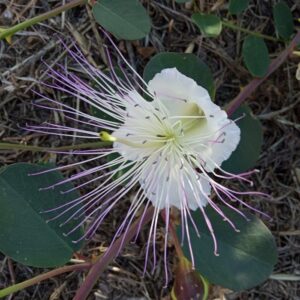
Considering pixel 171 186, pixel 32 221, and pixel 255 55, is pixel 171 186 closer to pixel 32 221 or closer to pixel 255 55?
pixel 32 221

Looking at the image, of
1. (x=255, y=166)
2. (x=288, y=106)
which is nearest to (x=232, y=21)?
(x=288, y=106)

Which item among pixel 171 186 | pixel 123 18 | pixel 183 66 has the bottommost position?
pixel 171 186

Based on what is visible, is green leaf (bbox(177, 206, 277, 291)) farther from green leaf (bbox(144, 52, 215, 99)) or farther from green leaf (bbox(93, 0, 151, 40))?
green leaf (bbox(93, 0, 151, 40))

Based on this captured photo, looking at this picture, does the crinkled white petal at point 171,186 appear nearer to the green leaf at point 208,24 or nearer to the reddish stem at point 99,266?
the reddish stem at point 99,266

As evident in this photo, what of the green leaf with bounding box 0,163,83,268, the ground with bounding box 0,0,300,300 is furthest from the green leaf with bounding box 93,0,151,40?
the green leaf with bounding box 0,163,83,268

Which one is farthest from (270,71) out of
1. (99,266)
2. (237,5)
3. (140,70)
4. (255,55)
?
(99,266)

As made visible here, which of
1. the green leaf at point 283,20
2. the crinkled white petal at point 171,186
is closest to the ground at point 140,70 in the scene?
the green leaf at point 283,20

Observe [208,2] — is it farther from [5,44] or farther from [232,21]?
[5,44]
